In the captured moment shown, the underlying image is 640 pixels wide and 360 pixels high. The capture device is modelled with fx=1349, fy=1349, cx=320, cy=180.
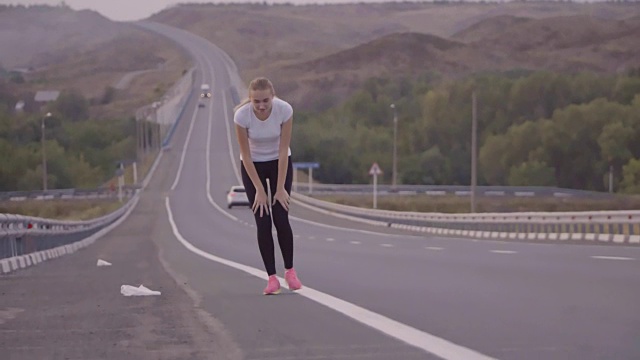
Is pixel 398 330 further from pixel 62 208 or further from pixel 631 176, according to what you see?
pixel 631 176

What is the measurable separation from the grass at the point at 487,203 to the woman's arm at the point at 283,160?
61046 mm

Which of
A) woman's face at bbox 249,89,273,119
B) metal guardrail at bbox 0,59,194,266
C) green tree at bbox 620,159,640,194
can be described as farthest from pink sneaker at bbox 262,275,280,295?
green tree at bbox 620,159,640,194

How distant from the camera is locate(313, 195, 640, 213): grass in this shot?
7631 cm

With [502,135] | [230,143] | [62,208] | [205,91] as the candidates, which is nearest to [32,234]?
[62,208]

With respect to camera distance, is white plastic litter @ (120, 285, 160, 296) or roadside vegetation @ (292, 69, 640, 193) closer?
white plastic litter @ (120, 285, 160, 296)

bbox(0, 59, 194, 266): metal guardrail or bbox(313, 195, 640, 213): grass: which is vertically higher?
bbox(0, 59, 194, 266): metal guardrail

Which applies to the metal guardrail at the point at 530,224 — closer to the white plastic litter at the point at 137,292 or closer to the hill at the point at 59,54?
the hill at the point at 59,54

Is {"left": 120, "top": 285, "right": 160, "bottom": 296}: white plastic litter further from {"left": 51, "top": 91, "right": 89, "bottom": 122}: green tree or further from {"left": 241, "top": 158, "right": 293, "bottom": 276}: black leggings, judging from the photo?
{"left": 51, "top": 91, "right": 89, "bottom": 122}: green tree

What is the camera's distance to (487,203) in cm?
8838

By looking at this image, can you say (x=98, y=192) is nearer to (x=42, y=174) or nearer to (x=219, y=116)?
(x=42, y=174)

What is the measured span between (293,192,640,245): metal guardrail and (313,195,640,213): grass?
1439 centimetres

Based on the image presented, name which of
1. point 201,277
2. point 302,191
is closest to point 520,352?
point 201,277

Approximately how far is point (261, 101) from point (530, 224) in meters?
34.6

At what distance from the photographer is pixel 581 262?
1648 cm
